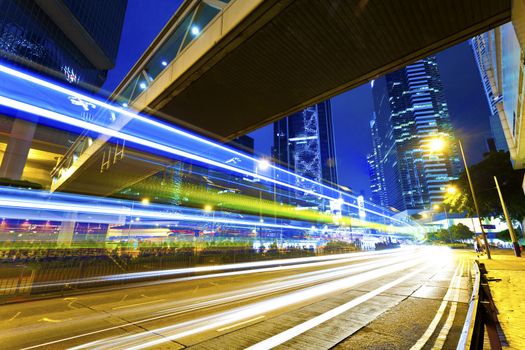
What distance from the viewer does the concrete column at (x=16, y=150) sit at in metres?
24.6

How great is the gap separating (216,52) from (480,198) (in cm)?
→ 3841

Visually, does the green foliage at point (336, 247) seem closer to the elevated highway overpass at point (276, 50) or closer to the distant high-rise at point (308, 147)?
the elevated highway overpass at point (276, 50)

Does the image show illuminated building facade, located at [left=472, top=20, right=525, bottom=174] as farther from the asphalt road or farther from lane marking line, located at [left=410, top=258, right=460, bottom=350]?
the asphalt road

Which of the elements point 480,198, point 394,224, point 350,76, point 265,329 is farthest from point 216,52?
point 394,224

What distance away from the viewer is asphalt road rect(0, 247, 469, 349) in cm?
519

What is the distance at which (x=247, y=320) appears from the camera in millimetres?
6664

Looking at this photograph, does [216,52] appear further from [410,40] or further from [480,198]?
[480,198]

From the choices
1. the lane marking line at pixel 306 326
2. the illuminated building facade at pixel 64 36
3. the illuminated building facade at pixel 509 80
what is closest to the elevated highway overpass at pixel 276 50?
the illuminated building facade at pixel 509 80

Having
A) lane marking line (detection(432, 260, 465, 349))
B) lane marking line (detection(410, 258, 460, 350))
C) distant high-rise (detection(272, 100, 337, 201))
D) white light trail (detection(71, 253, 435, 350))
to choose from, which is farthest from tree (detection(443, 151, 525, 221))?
distant high-rise (detection(272, 100, 337, 201))

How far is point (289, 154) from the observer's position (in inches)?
7776

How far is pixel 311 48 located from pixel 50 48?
7322cm

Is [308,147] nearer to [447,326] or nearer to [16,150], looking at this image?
[16,150]

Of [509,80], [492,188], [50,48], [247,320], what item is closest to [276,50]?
[247,320]

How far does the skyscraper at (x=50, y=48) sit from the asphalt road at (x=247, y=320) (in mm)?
22217
